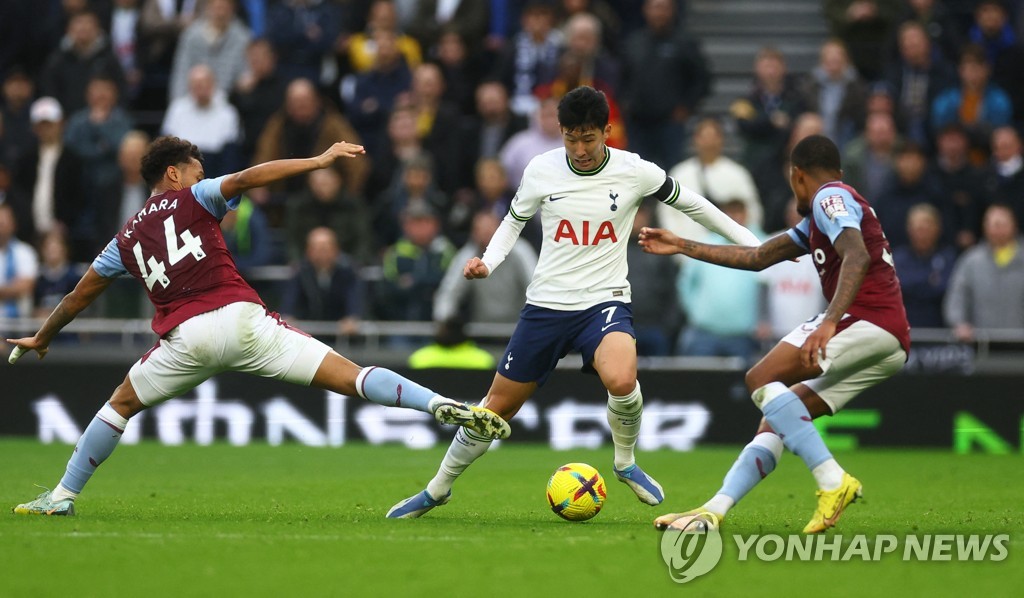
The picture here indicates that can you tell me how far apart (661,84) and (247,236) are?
5.10m

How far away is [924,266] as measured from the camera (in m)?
15.8

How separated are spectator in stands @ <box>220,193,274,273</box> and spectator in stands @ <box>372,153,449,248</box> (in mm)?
1324

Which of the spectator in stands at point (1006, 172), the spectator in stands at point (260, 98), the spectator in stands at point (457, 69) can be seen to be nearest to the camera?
the spectator in stands at point (1006, 172)

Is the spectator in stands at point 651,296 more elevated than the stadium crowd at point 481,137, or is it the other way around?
the stadium crowd at point 481,137

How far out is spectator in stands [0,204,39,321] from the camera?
1675 centimetres

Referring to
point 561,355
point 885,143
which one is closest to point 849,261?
point 561,355

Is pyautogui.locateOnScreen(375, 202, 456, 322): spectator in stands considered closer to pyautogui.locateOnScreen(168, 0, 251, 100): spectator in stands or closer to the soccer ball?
pyautogui.locateOnScreen(168, 0, 251, 100): spectator in stands

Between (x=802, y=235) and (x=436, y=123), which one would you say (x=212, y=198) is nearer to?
(x=802, y=235)

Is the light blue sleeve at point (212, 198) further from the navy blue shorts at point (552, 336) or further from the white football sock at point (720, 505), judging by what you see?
the white football sock at point (720, 505)

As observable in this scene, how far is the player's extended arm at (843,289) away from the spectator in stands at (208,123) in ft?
35.5

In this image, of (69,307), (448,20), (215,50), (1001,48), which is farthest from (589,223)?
(215,50)

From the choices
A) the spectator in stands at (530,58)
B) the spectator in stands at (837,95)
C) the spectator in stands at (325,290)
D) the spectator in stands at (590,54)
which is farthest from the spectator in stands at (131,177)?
the spectator in stands at (837,95)

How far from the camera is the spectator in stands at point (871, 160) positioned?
16328 mm

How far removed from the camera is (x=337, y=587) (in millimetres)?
6496
